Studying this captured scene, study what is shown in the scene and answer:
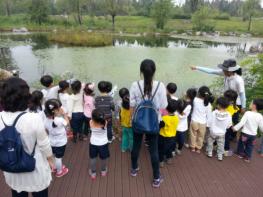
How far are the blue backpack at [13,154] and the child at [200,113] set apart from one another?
6.47 ft

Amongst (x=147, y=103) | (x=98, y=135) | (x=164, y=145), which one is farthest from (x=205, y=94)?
(x=98, y=135)

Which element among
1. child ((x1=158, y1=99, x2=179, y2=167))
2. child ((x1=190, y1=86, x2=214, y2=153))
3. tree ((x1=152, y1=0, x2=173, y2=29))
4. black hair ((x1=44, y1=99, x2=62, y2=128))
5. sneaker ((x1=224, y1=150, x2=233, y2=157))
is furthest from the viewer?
tree ((x1=152, y1=0, x2=173, y2=29))

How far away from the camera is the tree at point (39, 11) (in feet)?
100

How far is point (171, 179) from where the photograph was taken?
2332 mm

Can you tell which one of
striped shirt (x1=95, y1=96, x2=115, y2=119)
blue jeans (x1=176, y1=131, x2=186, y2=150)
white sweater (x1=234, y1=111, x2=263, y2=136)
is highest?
striped shirt (x1=95, y1=96, x2=115, y2=119)

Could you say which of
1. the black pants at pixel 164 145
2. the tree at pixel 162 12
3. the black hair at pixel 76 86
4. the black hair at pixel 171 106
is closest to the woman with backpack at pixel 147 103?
the black hair at pixel 171 106

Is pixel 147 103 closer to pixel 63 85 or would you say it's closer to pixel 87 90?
pixel 87 90

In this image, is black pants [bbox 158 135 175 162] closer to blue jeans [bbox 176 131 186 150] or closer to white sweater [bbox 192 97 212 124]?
blue jeans [bbox 176 131 186 150]

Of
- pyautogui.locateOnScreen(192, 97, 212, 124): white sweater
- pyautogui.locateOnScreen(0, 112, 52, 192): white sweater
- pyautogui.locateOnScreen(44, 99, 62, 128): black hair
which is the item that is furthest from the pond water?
pyautogui.locateOnScreen(0, 112, 52, 192): white sweater

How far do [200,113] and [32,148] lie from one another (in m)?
1.98

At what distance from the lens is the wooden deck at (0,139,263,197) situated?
7.00 feet

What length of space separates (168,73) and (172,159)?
590cm

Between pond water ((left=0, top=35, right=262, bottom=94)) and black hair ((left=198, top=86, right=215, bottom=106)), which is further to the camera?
pond water ((left=0, top=35, right=262, bottom=94))

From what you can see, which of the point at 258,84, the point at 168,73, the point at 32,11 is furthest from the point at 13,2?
the point at 258,84
